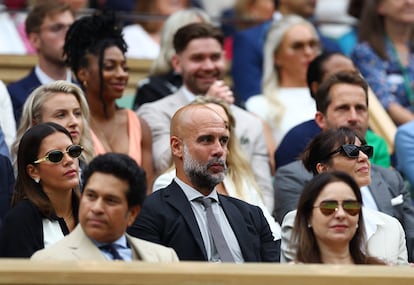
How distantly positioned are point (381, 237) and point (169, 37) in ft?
10.8

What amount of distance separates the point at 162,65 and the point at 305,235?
3.67 metres

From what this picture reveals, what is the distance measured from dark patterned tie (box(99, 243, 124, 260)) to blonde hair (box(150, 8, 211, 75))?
406cm

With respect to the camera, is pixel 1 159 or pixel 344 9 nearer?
pixel 1 159

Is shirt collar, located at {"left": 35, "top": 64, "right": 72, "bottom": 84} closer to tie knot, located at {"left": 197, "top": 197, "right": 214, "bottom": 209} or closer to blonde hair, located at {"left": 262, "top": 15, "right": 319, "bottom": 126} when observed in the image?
blonde hair, located at {"left": 262, "top": 15, "right": 319, "bottom": 126}

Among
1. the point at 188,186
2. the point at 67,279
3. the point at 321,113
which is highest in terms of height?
the point at 321,113

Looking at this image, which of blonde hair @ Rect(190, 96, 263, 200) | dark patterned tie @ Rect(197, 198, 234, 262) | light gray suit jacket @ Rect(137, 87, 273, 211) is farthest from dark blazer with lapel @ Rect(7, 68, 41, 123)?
dark patterned tie @ Rect(197, 198, 234, 262)

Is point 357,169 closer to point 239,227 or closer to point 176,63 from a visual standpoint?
point 239,227

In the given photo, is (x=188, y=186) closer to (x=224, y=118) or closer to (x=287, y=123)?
(x=224, y=118)

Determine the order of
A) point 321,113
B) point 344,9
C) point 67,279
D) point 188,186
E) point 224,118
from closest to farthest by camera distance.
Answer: point 67,279
point 188,186
point 224,118
point 321,113
point 344,9

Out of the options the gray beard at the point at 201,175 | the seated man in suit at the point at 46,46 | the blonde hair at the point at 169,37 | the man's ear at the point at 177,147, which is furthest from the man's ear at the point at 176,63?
the gray beard at the point at 201,175

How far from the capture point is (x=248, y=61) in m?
12.1

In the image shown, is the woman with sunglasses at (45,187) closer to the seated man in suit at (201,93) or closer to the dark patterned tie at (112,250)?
the dark patterned tie at (112,250)

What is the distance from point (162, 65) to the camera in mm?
11055

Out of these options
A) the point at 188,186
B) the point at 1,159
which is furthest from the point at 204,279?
the point at 1,159
